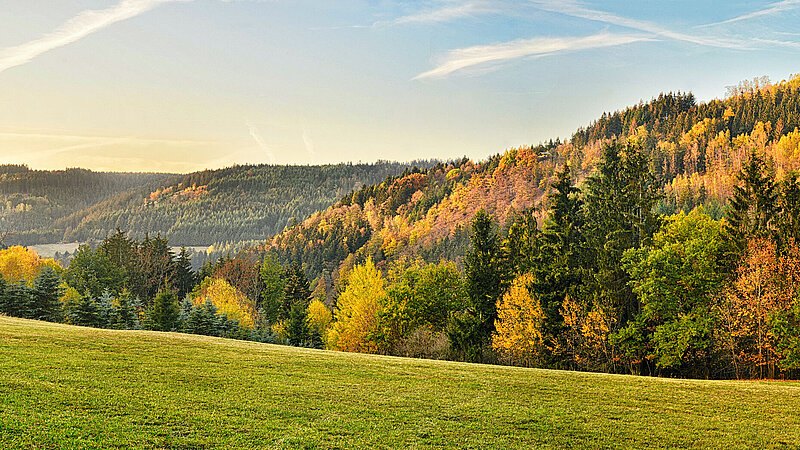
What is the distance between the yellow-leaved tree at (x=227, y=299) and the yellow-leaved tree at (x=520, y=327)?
139 ft

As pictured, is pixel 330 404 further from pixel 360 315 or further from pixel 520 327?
pixel 360 315

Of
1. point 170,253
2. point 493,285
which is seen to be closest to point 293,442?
point 493,285

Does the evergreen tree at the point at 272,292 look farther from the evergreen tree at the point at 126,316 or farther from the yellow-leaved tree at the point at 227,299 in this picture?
the evergreen tree at the point at 126,316

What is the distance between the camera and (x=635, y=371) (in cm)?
5050

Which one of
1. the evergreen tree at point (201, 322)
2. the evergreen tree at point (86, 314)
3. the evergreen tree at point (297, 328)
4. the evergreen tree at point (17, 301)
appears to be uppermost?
the evergreen tree at point (17, 301)

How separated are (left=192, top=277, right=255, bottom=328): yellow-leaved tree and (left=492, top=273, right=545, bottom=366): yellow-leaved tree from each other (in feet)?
139

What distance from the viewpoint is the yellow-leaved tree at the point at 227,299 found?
88000 millimetres

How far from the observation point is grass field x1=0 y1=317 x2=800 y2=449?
15.6 m

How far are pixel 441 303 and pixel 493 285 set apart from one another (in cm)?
1165

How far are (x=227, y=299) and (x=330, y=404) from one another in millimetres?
81989

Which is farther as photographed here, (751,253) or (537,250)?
(537,250)

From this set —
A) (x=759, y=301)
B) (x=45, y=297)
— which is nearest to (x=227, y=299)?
(x=45, y=297)

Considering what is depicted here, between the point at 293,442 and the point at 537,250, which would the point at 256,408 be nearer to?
the point at 293,442

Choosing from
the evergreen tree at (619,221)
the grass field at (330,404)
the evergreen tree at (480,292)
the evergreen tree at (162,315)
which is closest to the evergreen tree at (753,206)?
the evergreen tree at (619,221)
